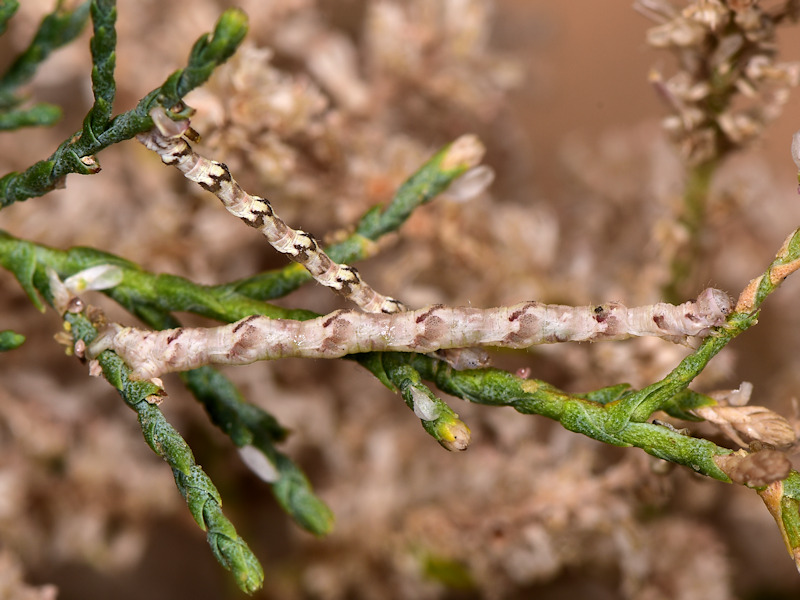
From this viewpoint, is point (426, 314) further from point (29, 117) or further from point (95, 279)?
point (29, 117)

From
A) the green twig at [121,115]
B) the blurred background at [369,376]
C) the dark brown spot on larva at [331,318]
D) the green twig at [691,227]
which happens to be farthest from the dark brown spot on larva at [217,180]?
the green twig at [691,227]

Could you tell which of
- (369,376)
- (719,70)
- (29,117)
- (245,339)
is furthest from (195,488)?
(719,70)

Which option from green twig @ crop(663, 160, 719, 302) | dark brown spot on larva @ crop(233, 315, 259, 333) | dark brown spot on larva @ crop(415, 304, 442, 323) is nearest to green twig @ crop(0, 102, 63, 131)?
dark brown spot on larva @ crop(233, 315, 259, 333)

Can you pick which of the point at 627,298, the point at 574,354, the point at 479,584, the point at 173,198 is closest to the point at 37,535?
the point at 173,198

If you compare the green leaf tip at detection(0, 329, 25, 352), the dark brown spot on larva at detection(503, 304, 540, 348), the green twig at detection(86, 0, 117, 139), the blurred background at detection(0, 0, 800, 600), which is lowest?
the blurred background at detection(0, 0, 800, 600)

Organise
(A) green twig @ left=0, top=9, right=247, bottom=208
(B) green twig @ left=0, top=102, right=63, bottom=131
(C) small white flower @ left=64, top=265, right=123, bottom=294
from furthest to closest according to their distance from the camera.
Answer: (B) green twig @ left=0, top=102, right=63, bottom=131 → (C) small white flower @ left=64, top=265, right=123, bottom=294 → (A) green twig @ left=0, top=9, right=247, bottom=208

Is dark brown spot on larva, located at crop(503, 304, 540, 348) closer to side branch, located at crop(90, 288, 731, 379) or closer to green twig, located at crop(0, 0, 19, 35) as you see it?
side branch, located at crop(90, 288, 731, 379)
